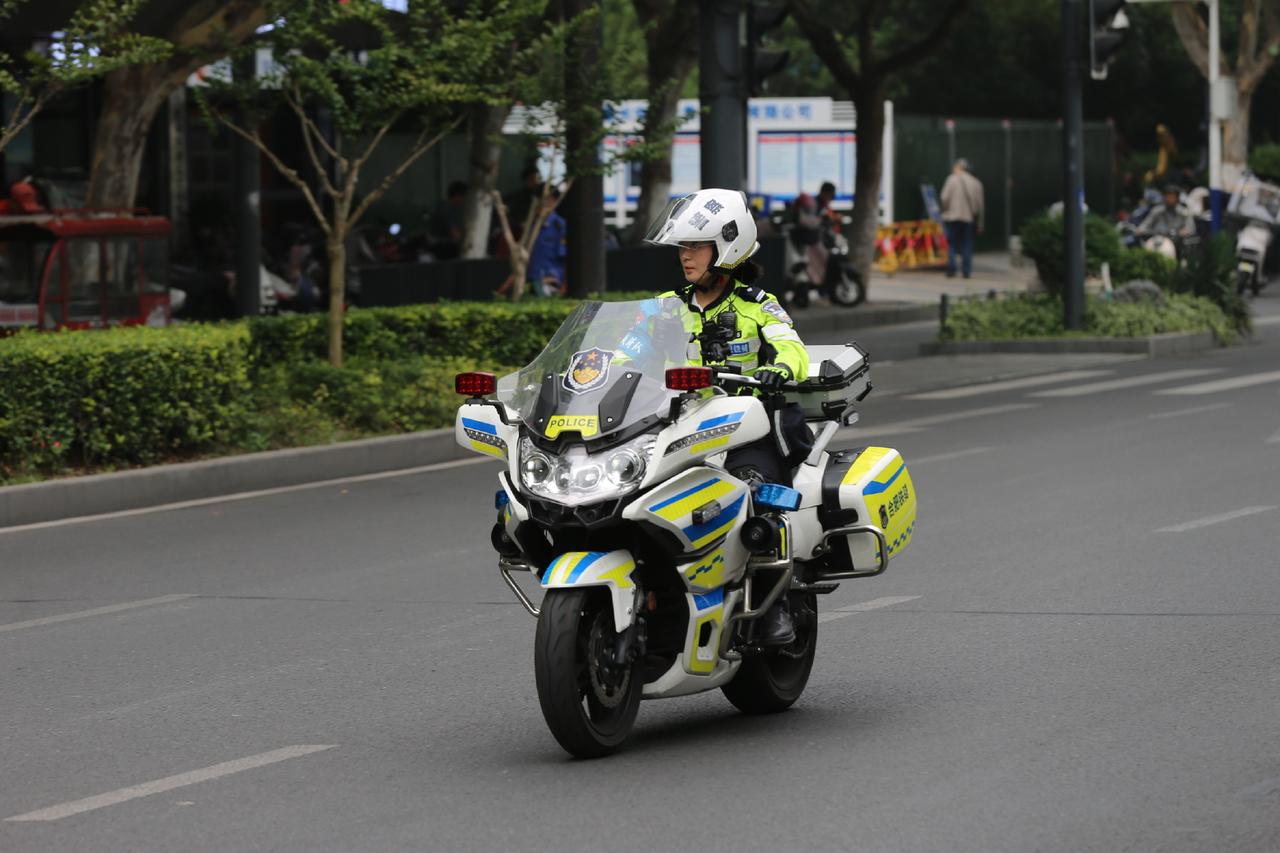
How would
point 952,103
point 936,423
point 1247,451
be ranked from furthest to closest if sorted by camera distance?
point 952,103 < point 936,423 < point 1247,451

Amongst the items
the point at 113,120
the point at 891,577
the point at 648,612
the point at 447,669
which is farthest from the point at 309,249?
the point at 648,612

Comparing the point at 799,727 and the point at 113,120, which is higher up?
the point at 113,120

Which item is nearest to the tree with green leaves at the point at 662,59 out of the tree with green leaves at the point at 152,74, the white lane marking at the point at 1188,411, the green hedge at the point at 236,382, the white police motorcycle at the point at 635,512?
the tree with green leaves at the point at 152,74

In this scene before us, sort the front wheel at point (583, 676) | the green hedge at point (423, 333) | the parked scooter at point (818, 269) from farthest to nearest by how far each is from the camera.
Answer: the parked scooter at point (818, 269) → the green hedge at point (423, 333) → the front wheel at point (583, 676)

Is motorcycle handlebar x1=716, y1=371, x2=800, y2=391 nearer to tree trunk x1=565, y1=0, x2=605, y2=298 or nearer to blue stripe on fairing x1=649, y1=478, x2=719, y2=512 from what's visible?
blue stripe on fairing x1=649, y1=478, x2=719, y2=512

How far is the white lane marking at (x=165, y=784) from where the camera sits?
6.29 m

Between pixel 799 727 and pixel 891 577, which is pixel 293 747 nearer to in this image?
pixel 799 727

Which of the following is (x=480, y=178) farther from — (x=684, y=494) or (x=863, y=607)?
(x=684, y=494)

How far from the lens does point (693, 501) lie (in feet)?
22.0

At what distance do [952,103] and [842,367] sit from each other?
52624 mm

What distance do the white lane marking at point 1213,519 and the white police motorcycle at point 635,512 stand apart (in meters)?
4.83

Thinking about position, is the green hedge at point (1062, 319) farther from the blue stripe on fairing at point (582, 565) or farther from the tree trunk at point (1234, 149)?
the blue stripe on fairing at point (582, 565)

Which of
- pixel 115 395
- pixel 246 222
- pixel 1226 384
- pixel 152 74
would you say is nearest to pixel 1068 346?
pixel 1226 384

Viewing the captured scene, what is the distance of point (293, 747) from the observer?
712 cm
